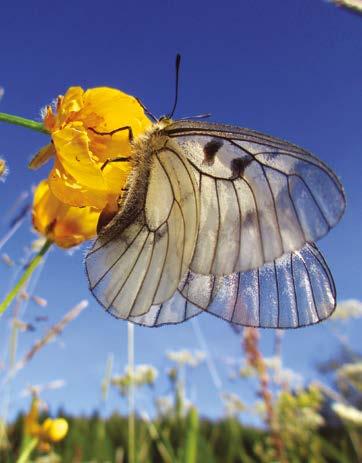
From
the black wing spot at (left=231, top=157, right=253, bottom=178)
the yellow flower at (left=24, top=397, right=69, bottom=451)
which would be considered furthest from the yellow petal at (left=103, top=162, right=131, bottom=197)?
the yellow flower at (left=24, top=397, right=69, bottom=451)

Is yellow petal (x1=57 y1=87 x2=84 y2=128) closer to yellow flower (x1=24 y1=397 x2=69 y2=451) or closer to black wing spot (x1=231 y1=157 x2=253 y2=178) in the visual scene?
black wing spot (x1=231 y1=157 x2=253 y2=178)

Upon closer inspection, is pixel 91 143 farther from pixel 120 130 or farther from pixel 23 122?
pixel 23 122

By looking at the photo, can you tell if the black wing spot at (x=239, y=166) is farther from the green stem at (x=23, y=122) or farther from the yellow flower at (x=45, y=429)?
the yellow flower at (x=45, y=429)

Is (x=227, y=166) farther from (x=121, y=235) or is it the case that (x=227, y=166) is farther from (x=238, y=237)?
(x=121, y=235)

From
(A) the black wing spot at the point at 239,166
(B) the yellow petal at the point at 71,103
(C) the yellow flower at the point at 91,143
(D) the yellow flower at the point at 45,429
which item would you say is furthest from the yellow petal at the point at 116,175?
(D) the yellow flower at the point at 45,429

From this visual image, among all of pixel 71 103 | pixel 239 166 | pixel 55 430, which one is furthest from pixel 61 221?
pixel 55 430

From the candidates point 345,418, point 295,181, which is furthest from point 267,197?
point 345,418
